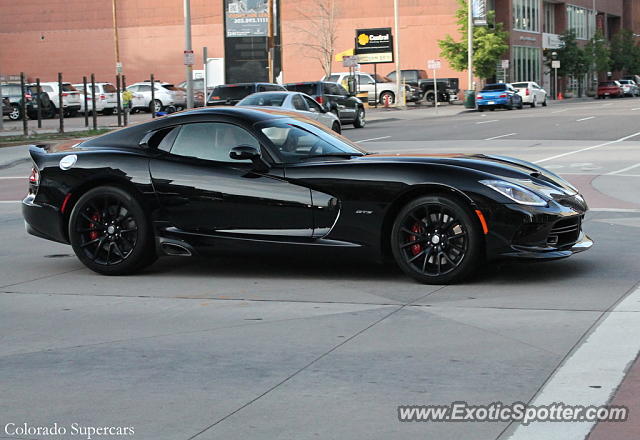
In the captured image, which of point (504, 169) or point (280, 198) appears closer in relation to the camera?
point (504, 169)

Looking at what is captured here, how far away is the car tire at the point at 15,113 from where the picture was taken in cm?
4891

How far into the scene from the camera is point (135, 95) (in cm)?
5647

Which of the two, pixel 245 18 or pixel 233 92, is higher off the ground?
pixel 245 18

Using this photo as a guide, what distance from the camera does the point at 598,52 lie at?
91.3m

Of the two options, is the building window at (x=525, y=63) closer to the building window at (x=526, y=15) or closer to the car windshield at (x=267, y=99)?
the building window at (x=526, y=15)

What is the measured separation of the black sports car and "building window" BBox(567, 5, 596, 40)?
8869cm

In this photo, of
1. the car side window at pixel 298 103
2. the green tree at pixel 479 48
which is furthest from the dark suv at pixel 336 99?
the green tree at pixel 479 48

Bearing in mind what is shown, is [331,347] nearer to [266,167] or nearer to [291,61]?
[266,167]

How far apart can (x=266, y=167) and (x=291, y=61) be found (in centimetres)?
7032

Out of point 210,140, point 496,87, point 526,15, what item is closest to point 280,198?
point 210,140

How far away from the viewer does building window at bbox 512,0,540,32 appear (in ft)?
264

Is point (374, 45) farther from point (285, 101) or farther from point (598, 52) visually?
point (285, 101)

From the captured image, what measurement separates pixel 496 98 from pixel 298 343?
53.3m

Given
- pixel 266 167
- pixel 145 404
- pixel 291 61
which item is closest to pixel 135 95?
pixel 291 61
